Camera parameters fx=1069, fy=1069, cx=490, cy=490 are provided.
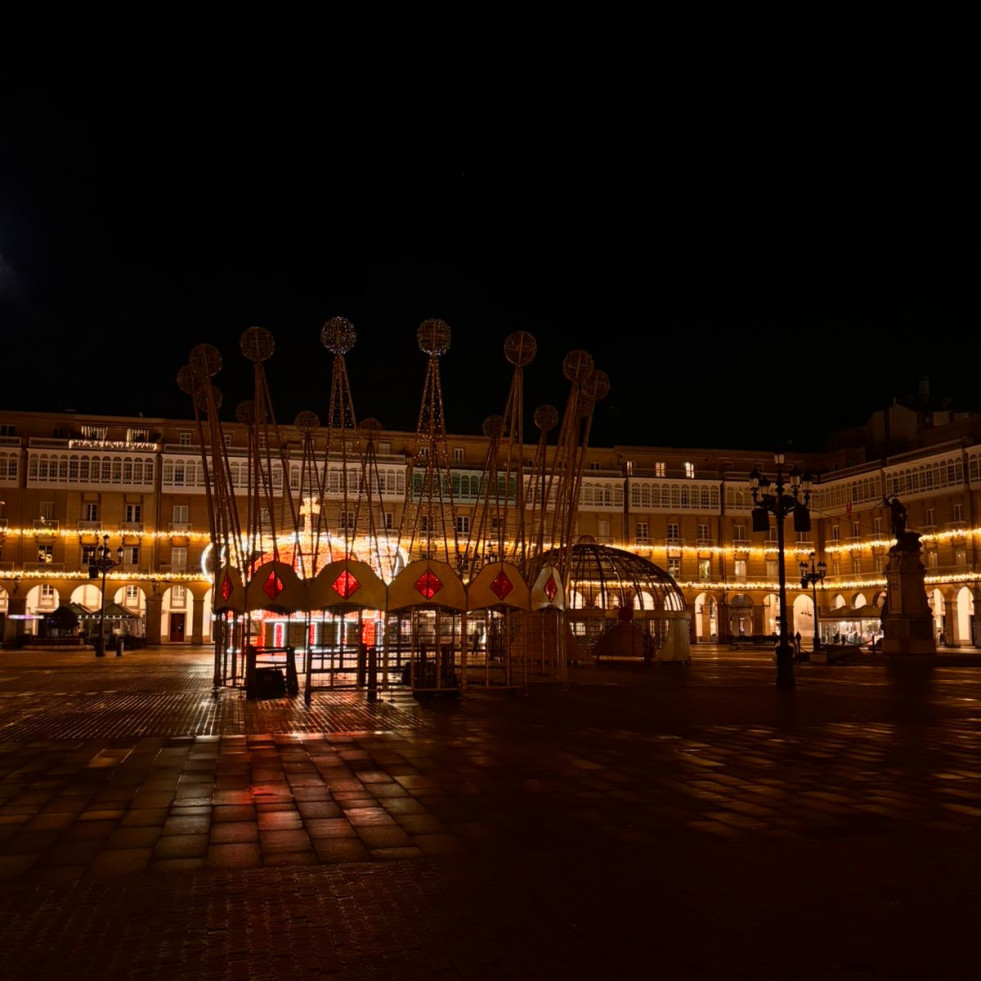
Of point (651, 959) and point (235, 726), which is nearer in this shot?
point (651, 959)

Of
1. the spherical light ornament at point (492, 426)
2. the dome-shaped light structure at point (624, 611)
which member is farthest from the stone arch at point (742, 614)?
the spherical light ornament at point (492, 426)

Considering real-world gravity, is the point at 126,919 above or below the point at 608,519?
below

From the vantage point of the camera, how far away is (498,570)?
2288 cm

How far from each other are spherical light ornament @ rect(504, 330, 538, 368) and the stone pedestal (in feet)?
85.3

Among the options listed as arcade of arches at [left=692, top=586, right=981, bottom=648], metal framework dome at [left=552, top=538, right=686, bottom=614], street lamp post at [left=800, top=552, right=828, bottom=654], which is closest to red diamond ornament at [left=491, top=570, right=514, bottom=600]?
metal framework dome at [left=552, top=538, right=686, bottom=614]

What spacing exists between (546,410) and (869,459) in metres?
66.3

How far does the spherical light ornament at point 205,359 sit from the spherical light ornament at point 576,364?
814 centimetres

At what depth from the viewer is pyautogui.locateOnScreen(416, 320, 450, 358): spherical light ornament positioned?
23.9m

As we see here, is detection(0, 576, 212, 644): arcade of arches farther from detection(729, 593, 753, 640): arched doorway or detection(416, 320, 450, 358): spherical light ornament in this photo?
detection(416, 320, 450, 358): spherical light ornament

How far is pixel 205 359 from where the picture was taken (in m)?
24.9

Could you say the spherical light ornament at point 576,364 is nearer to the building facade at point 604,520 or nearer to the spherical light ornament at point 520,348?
the spherical light ornament at point 520,348

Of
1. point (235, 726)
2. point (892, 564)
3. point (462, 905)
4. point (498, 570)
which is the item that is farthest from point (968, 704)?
point (892, 564)

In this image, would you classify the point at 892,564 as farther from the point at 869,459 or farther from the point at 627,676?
the point at 869,459

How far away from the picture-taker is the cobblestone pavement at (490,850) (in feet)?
18.8
